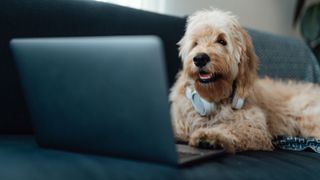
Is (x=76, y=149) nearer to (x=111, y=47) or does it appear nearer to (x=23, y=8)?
(x=111, y=47)

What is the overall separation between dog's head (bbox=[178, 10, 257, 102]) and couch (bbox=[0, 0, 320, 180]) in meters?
0.26

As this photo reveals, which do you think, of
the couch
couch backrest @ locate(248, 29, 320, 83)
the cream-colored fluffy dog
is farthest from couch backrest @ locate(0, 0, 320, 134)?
couch backrest @ locate(248, 29, 320, 83)

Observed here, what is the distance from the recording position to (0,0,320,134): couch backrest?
1663 millimetres

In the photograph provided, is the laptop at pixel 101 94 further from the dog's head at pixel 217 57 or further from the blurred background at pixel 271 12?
the blurred background at pixel 271 12

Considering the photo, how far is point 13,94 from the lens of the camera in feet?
5.52

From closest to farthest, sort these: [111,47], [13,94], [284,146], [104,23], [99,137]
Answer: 1. [111,47]
2. [99,137]
3. [13,94]
4. [284,146]
5. [104,23]


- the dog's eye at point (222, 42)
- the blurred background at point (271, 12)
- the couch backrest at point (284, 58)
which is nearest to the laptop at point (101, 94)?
the dog's eye at point (222, 42)

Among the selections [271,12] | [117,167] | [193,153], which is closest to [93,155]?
[117,167]

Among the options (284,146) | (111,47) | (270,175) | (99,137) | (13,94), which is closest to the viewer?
(111,47)

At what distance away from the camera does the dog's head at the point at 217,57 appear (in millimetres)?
1630

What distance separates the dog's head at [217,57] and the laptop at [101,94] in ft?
1.42

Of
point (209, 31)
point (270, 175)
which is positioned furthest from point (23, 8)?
point (270, 175)

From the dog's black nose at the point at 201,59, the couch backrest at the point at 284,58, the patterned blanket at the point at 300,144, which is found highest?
the dog's black nose at the point at 201,59

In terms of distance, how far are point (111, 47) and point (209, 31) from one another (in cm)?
75
